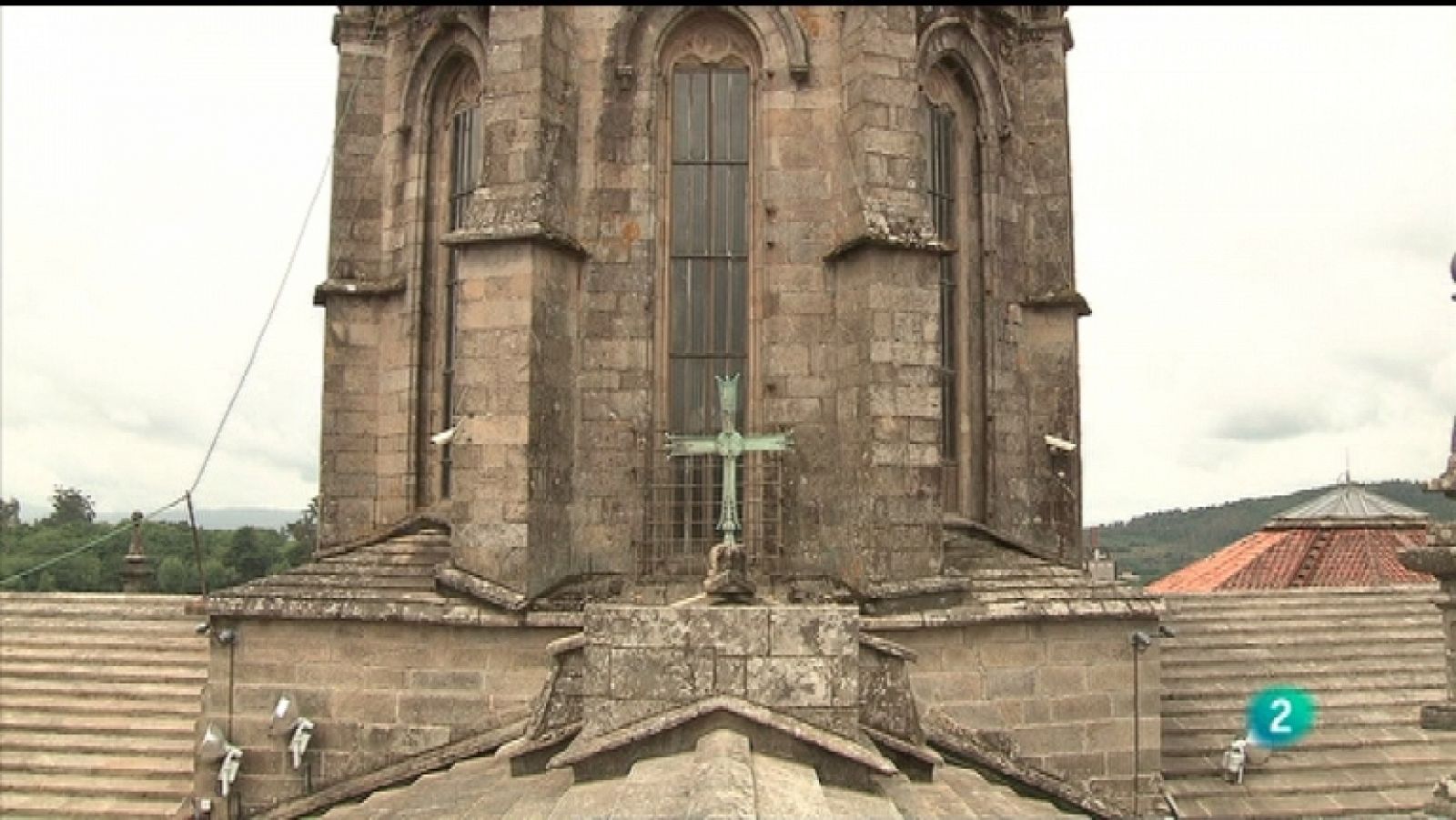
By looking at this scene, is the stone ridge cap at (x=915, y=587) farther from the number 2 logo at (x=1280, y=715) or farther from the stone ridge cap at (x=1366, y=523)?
the stone ridge cap at (x=1366, y=523)

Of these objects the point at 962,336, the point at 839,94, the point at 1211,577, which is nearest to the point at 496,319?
the point at 839,94

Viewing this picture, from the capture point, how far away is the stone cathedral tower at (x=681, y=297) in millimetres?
12398

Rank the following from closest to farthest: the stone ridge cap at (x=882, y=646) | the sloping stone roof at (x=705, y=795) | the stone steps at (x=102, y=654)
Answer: the sloping stone roof at (x=705, y=795) → the stone ridge cap at (x=882, y=646) → the stone steps at (x=102, y=654)

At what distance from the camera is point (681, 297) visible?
1337 cm

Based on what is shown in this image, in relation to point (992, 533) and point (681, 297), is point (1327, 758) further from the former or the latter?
point (681, 297)

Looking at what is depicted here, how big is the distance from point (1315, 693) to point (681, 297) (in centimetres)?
904

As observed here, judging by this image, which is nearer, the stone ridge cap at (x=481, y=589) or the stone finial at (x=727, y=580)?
the stone finial at (x=727, y=580)

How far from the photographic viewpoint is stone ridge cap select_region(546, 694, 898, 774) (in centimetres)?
639

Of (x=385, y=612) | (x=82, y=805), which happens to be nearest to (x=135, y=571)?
(x=82, y=805)

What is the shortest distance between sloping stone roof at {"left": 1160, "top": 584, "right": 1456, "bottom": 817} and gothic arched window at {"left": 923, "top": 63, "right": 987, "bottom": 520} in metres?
3.40

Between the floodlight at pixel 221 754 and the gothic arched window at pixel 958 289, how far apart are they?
7963 mm

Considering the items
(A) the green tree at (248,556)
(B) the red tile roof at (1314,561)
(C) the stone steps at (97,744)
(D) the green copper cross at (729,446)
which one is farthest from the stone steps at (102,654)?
(A) the green tree at (248,556)

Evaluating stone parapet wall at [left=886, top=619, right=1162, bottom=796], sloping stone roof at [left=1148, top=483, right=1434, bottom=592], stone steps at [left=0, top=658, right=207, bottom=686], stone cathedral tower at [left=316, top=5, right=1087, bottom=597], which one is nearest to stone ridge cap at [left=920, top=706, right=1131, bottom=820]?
stone parapet wall at [left=886, top=619, right=1162, bottom=796]

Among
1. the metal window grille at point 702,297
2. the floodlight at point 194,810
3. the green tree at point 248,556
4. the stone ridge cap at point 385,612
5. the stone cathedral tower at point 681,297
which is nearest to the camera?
the stone ridge cap at point 385,612
